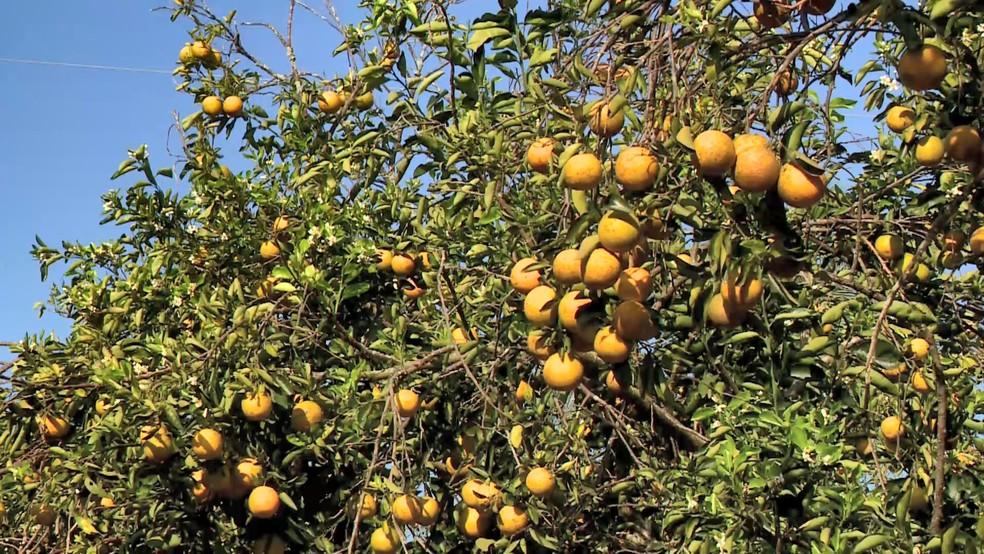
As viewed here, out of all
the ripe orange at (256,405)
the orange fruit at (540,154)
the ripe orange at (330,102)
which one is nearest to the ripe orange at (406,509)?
the ripe orange at (256,405)

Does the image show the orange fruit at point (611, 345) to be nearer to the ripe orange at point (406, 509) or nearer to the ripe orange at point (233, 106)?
the ripe orange at point (406, 509)

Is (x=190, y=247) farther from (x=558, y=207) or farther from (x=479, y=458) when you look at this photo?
(x=558, y=207)

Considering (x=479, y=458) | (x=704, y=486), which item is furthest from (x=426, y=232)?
(x=704, y=486)

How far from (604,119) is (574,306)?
383 mm

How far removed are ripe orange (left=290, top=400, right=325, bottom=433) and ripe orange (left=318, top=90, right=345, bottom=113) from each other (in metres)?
1.50

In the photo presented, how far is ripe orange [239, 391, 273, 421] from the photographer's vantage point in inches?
117

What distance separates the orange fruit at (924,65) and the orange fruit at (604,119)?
52 cm

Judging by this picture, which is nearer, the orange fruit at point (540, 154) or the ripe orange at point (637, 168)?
the ripe orange at point (637, 168)

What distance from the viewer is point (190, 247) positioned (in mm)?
4133

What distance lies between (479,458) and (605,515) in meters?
0.63

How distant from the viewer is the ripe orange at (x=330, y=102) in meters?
4.21

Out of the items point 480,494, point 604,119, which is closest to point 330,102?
point 480,494

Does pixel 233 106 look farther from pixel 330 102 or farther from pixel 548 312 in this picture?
pixel 548 312

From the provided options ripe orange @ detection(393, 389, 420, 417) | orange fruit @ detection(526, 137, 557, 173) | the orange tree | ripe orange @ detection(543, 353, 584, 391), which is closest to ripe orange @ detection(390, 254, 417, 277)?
the orange tree
